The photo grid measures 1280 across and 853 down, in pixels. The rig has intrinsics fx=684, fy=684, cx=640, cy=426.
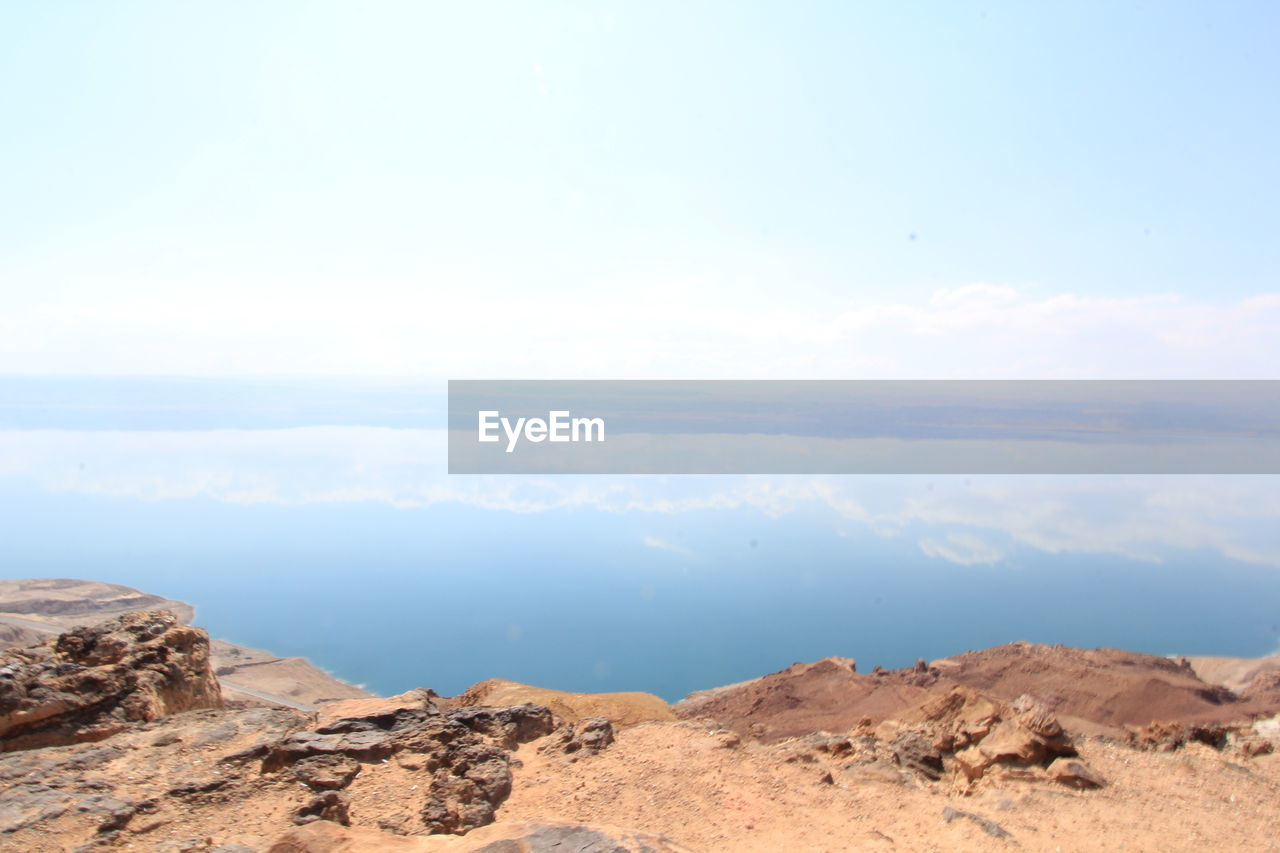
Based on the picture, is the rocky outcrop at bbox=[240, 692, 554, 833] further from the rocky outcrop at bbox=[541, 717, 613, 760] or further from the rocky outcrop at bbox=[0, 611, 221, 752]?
the rocky outcrop at bbox=[0, 611, 221, 752]

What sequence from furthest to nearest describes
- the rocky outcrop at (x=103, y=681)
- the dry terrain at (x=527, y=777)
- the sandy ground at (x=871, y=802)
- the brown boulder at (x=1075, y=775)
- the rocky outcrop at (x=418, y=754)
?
the brown boulder at (x=1075, y=775) → the sandy ground at (x=871, y=802) → the rocky outcrop at (x=103, y=681) → the rocky outcrop at (x=418, y=754) → the dry terrain at (x=527, y=777)

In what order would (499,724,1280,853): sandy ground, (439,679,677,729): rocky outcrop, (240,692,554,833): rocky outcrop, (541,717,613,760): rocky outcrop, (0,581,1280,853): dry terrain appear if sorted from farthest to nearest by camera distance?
1. (439,679,677,729): rocky outcrop
2. (541,717,613,760): rocky outcrop
3. (499,724,1280,853): sandy ground
4. (240,692,554,833): rocky outcrop
5. (0,581,1280,853): dry terrain

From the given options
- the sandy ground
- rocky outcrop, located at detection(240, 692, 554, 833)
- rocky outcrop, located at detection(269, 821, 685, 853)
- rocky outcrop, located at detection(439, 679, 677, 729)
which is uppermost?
rocky outcrop, located at detection(269, 821, 685, 853)

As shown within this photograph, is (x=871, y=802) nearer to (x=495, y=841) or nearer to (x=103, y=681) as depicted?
(x=495, y=841)

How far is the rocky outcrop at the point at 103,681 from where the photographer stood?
7.90 m

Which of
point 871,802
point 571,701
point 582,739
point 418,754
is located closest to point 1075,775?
point 871,802

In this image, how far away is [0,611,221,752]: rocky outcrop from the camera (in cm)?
790

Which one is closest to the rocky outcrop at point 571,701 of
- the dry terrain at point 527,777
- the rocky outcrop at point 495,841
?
the dry terrain at point 527,777

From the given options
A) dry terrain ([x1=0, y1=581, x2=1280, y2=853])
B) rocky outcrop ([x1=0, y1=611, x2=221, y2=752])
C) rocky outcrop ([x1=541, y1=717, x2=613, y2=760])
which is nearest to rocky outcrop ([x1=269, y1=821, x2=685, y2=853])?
dry terrain ([x1=0, y1=581, x2=1280, y2=853])

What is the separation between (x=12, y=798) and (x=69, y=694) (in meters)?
2.34

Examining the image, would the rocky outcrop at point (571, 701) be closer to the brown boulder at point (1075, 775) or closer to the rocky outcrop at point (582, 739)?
the rocky outcrop at point (582, 739)

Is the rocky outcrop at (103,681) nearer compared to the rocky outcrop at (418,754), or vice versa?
the rocky outcrop at (418,754)

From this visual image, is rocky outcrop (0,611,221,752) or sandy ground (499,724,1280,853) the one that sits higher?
→ rocky outcrop (0,611,221,752)

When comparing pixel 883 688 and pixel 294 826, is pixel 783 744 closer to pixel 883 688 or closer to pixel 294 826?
pixel 294 826
